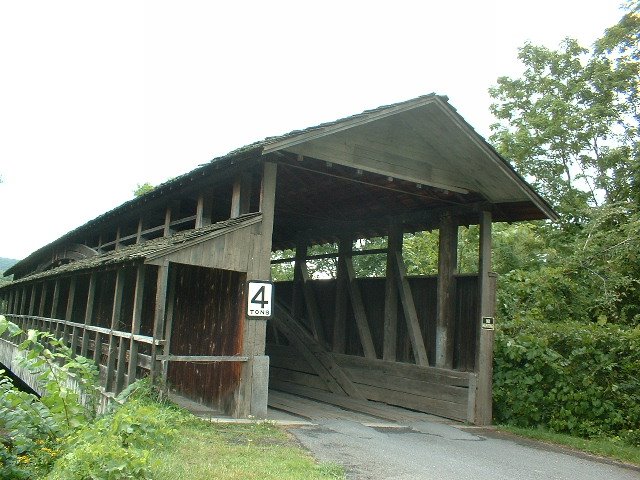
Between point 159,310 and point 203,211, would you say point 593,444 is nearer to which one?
point 159,310

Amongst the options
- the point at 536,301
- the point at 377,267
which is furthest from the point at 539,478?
the point at 377,267

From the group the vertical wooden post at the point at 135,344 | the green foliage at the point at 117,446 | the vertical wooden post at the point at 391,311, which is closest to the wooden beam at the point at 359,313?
the vertical wooden post at the point at 391,311

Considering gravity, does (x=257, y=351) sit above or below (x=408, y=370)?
above

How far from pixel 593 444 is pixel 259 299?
4.66 metres

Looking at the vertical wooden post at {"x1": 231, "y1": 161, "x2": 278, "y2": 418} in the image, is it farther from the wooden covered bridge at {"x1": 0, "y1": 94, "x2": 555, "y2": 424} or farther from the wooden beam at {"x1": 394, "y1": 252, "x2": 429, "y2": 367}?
the wooden beam at {"x1": 394, "y1": 252, "x2": 429, "y2": 367}

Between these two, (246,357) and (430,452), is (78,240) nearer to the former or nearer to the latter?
(246,357)

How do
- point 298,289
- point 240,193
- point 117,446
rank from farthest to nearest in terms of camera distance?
1. point 298,289
2. point 240,193
3. point 117,446

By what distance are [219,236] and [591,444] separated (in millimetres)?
5455

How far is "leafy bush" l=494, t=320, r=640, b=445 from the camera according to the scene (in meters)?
8.66

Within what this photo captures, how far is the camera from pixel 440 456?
7.43 meters

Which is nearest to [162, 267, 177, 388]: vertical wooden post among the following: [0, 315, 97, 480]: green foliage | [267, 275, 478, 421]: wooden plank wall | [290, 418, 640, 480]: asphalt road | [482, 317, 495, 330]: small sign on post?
[0, 315, 97, 480]: green foliage

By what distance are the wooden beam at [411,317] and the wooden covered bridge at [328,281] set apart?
28mm

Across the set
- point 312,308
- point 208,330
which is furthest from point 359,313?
point 208,330

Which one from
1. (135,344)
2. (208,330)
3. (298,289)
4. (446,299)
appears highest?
(298,289)
